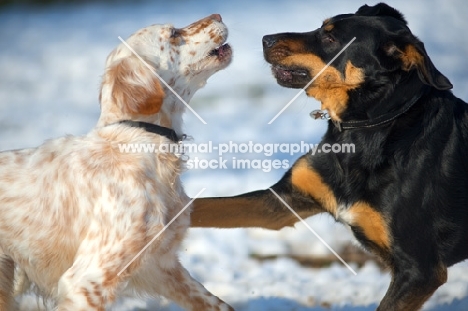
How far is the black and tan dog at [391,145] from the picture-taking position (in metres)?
4.31

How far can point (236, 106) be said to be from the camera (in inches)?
340

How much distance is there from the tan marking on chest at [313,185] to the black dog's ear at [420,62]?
870 mm

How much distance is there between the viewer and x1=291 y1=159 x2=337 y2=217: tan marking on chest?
4.70m

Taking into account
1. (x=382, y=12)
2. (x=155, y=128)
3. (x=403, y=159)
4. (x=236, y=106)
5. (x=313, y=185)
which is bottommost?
(x=313, y=185)

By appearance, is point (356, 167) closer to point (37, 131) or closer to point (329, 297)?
point (329, 297)

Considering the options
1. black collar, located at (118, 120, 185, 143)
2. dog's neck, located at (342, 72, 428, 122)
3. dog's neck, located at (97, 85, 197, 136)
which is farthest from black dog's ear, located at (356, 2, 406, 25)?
black collar, located at (118, 120, 185, 143)

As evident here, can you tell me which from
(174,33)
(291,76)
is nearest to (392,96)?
(291,76)

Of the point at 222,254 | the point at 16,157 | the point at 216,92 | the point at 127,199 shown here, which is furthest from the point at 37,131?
the point at 127,199

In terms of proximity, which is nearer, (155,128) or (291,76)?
(155,128)

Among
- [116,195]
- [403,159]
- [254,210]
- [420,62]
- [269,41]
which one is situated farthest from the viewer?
[254,210]

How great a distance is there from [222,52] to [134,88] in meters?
0.70

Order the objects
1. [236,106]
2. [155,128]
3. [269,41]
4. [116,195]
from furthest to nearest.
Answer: [236,106], [269,41], [155,128], [116,195]

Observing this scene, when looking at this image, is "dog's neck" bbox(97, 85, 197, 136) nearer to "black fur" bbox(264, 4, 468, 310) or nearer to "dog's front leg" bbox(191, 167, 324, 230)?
"black fur" bbox(264, 4, 468, 310)

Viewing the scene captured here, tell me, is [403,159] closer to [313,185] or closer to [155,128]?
[313,185]
